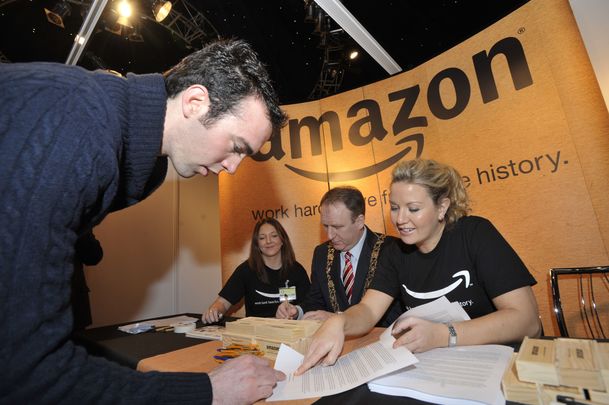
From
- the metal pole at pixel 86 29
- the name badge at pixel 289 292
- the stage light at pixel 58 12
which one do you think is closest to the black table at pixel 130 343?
the name badge at pixel 289 292

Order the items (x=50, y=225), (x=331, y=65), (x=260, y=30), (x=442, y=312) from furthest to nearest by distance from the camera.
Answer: (x=331, y=65) < (x=260, y=30) < (x=442, y=312) < (x=50, y=225)

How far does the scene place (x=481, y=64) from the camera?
2600 millimetres

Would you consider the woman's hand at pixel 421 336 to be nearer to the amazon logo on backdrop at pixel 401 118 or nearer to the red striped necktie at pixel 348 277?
the red striped necktie at pixel 348 277

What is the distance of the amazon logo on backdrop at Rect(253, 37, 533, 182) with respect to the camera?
2.49 metres

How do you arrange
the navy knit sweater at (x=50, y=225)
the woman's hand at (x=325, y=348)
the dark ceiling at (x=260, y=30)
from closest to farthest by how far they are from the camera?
the navy knit sweater at (x=50, y=225) < the woman's hand at (x=325, y=348) < the dark ceiling at (x=260, y=30)

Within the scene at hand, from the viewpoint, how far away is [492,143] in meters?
2.52

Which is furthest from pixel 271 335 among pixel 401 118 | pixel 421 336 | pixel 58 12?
pixel 58 12

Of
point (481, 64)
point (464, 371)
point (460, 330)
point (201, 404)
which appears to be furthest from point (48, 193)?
point (481, 64)

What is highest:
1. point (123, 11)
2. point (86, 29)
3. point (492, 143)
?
point (123, 11)

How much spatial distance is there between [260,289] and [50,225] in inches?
89.9

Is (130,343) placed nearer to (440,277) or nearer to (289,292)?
(289,292)

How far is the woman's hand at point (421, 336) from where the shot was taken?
0.96 metres

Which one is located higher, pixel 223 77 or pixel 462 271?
pixel 223 77

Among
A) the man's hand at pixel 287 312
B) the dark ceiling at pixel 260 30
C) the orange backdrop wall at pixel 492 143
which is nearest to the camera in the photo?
the man's hand at pixel 287 312
